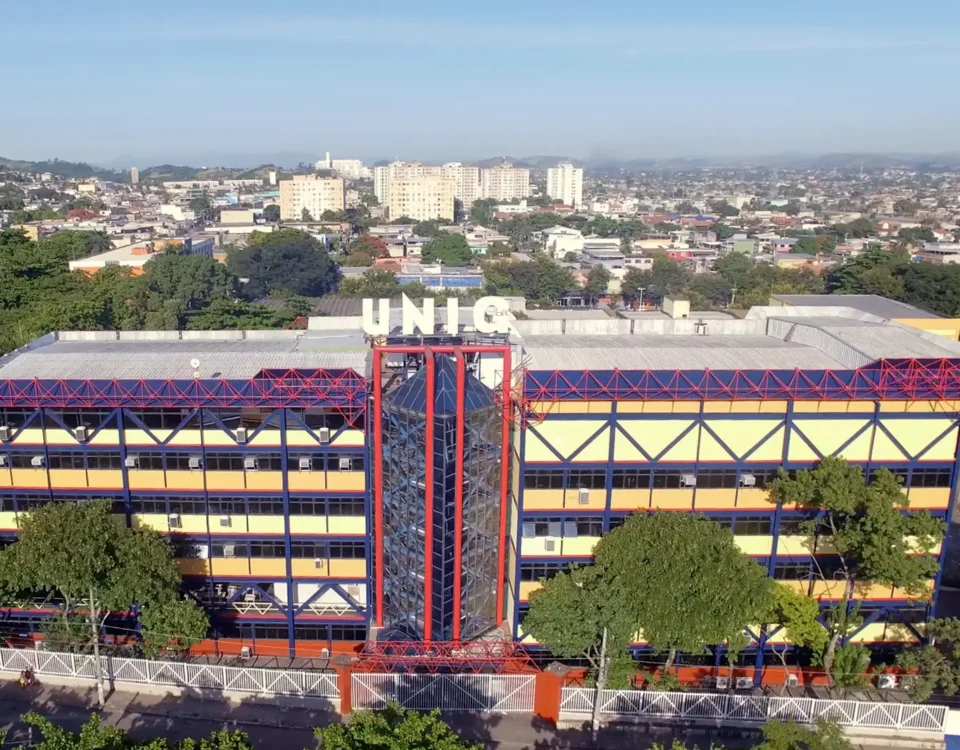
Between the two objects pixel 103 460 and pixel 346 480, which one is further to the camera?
pixel 346 480

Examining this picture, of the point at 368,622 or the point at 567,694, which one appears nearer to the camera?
the point at 567,694

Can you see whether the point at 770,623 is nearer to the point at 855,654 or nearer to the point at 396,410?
the point at 855,654

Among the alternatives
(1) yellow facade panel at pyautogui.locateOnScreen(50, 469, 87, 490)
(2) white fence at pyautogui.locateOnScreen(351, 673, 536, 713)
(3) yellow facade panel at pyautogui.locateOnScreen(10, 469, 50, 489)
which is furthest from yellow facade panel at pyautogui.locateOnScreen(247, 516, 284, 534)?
(3) yellow facade panel at pyautogui.locateOnScreen(10, 469, 50, 489)

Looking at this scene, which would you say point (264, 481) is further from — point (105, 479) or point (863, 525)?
point (863, 525)

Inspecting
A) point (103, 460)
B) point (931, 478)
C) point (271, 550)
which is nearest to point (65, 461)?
point (103, 460)

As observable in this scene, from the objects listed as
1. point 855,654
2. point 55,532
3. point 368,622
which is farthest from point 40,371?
point 855,654
